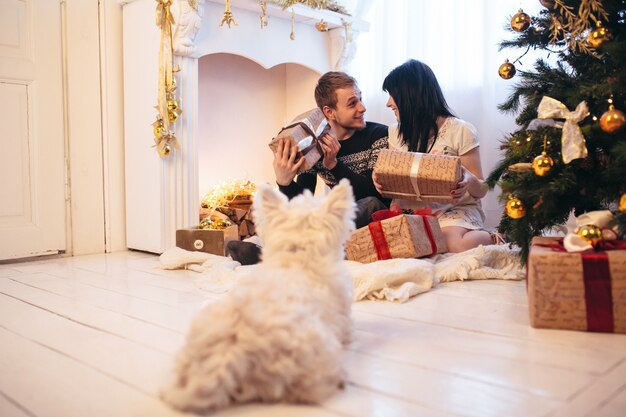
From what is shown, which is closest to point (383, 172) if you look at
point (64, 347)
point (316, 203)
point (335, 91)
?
point (335, 91)

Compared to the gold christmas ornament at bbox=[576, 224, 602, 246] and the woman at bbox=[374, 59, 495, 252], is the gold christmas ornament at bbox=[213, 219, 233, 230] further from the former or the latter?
the gold christmas ornament at bbox=[576, 224, 602, 246]

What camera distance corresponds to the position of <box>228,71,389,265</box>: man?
230cm

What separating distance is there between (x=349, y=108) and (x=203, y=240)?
0.81 meters

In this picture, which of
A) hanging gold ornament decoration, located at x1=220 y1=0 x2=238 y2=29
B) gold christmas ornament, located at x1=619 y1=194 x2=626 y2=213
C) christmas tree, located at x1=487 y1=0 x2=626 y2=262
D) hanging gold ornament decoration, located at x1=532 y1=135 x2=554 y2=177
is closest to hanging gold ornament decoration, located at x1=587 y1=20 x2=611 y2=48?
christmas tree, located at x1=487 y1=0 x2=626 y2=262

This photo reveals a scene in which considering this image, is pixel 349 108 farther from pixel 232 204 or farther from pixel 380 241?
pixel 232 204

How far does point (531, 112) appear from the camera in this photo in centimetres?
170

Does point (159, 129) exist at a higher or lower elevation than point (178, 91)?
lower

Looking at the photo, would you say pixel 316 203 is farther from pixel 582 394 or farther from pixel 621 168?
pixel 621 168

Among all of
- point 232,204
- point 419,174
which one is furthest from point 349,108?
point 232,204

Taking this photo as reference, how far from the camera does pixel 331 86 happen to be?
247cm

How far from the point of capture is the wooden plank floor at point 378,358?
0.91 metres

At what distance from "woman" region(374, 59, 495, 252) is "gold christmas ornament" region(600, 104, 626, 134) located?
0.86m

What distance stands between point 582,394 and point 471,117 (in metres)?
1.98

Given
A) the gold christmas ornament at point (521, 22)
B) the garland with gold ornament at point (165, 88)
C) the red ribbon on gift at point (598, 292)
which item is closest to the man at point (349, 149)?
the garland with gold ornament at point (165, 88)
